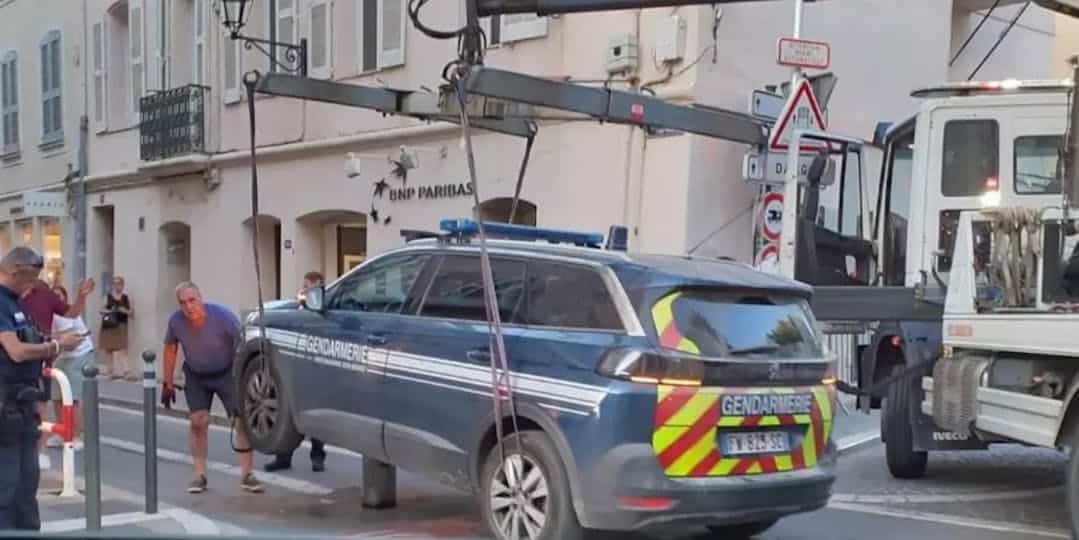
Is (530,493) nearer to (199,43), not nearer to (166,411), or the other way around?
(166,411)

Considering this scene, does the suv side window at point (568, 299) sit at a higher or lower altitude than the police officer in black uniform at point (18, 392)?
higher

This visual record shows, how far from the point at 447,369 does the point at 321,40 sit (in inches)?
445

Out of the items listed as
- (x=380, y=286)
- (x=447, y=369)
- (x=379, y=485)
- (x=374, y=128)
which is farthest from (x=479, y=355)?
(x=374, y=128)

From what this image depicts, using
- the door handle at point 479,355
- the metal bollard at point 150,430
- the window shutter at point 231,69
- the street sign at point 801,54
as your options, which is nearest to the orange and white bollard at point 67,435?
the metal bollard at point 150,430

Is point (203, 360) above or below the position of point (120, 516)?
above

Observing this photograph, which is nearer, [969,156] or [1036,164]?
[1036,164]

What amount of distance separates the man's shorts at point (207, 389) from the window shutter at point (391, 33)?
7.56m

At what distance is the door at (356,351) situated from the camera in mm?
7520

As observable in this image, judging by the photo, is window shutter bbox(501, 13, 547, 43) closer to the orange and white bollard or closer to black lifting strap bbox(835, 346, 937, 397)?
black lifting strap bbox(835, 346, 937, 397)

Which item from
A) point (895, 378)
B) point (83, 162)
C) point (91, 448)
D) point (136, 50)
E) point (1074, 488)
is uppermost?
Answer: point (136, 50)

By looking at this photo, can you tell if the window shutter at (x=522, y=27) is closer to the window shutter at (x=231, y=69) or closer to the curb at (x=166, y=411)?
the curb at (x=166, y=411)

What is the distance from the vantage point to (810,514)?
8.40 m

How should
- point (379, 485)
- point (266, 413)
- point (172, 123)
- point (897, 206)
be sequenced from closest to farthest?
point (379, 485) < point (266, 413) < point (897, 206) < point (172, 123)

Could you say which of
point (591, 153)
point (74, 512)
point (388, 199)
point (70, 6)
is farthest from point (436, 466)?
point (70, 6)
